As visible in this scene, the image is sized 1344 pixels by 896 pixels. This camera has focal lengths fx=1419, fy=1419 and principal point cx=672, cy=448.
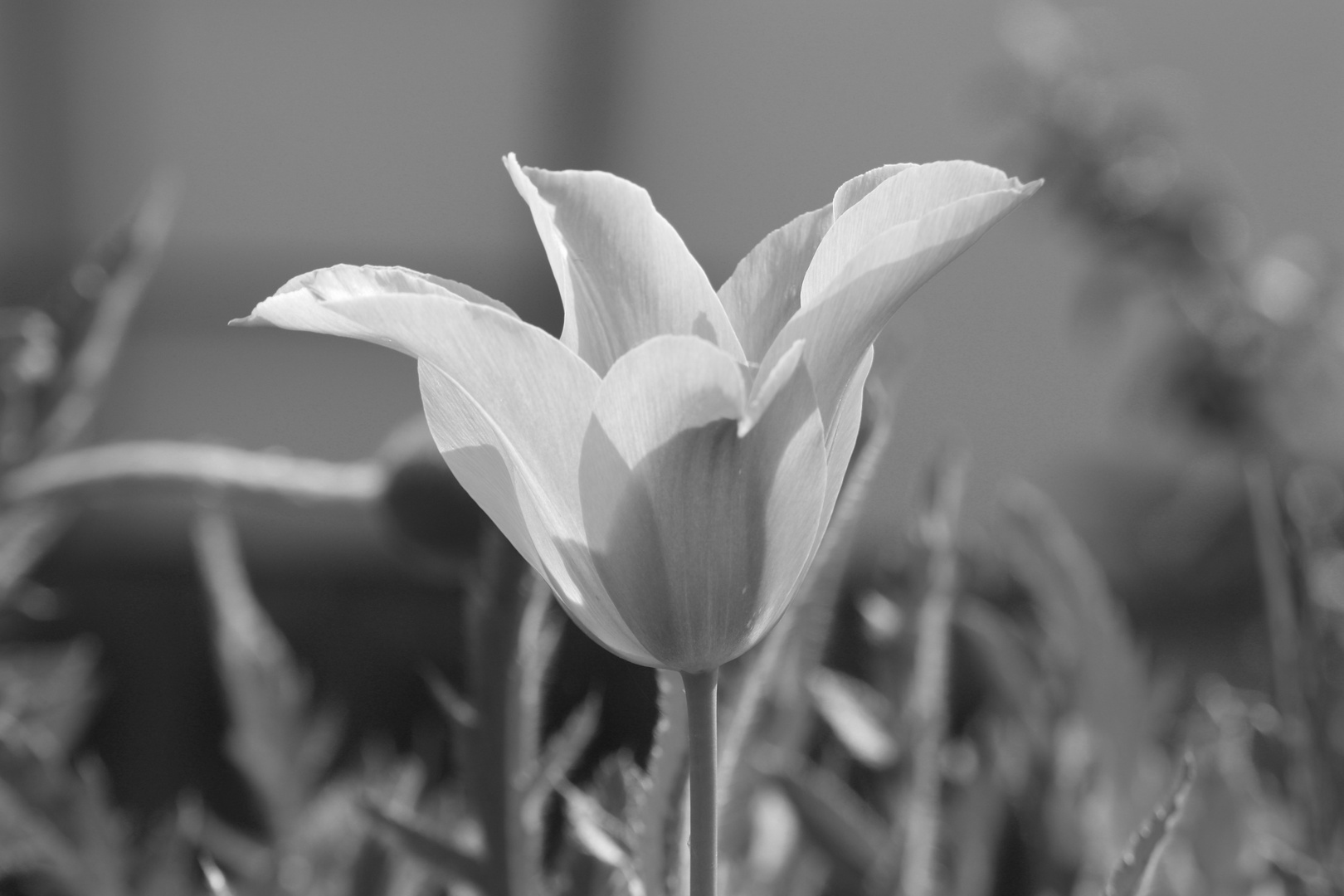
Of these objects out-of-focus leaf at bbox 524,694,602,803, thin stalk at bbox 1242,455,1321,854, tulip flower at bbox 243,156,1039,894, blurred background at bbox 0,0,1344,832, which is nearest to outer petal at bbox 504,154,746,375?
tulip flower at bbox 243,156,1039,894

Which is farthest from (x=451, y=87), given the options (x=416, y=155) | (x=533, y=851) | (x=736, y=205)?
(x=533, y=851)

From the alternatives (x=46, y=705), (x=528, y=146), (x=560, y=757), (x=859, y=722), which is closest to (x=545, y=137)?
(x=528, y=146)

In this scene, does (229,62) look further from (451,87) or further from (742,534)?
(742,534)

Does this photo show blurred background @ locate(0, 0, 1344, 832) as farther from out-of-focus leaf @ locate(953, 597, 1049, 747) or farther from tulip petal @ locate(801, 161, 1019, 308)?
tulip petal @ locate(801, 161, 1019, 308)

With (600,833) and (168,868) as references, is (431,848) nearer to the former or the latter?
Result: (600,833)

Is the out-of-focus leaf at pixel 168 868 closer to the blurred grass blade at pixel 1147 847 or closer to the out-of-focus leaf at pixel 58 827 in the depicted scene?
the out-of-focus leaf at pixel 58 827

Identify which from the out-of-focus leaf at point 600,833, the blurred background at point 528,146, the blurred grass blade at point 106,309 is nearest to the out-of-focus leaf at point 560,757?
the out-of-focus leaf at point 600,833

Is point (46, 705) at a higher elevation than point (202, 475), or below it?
below
